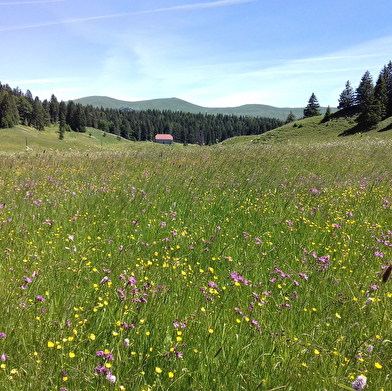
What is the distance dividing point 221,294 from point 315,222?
2.77m

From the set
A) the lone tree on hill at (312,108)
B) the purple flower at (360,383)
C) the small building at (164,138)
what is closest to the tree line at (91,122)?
the small building at (164,138)

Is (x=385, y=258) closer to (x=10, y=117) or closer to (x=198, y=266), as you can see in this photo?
(x=198, y=266)

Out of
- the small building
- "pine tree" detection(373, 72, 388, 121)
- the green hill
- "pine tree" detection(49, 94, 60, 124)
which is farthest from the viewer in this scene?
the small building

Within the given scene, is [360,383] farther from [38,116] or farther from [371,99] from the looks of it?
[38,116]

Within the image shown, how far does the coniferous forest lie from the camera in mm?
56662

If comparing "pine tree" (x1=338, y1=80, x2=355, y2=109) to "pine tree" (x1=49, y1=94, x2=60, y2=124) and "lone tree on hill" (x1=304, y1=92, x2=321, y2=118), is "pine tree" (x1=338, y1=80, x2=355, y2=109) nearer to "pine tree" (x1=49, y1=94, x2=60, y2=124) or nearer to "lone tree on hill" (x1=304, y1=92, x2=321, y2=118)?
"lone tree on hill" (x1=304, y1=92, x2=321, y2=118)

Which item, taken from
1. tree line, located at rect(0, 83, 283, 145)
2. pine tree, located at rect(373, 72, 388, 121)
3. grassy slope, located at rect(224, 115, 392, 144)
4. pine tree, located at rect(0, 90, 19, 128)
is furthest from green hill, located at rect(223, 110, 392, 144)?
tree line, located at rect(0, 83, 283, 145)

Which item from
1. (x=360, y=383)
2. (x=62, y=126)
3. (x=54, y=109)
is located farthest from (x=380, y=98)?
(x=54, y=109)

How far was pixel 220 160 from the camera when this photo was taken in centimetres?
1027

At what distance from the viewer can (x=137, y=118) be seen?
199750 mm

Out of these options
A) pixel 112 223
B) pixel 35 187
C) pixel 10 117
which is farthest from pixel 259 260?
pixel 10 117

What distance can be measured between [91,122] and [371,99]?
14853 centimetres

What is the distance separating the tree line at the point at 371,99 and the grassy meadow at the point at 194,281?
55.7 meters

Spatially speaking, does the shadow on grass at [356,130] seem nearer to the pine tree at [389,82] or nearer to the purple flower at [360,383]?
the pine tree at [389,82]
